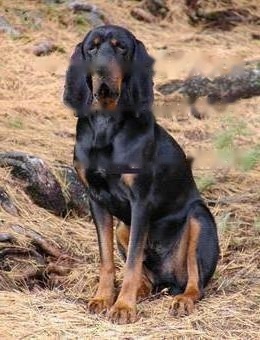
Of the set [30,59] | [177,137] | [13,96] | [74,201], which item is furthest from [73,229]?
[30,59]

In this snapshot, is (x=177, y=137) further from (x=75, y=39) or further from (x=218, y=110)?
(x=75, y=39)

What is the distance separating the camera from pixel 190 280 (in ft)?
14.0

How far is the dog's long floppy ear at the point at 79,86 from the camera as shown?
415cm

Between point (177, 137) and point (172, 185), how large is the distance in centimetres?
340

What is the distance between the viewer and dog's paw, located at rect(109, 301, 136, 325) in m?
3.93

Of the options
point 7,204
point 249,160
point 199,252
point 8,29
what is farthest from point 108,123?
point 8,29

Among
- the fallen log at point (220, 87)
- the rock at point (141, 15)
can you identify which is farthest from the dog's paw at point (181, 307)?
the rock at point (141, 15)

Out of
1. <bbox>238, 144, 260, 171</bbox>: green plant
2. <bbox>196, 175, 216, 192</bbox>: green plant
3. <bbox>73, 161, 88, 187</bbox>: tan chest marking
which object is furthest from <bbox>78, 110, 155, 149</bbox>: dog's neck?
<bbox>238, 144, 260, 171</bbox>: green plant

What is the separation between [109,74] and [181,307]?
1270 millimetres

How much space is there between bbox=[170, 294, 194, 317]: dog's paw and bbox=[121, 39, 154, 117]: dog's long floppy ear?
1013 millimetres

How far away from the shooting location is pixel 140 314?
407cm

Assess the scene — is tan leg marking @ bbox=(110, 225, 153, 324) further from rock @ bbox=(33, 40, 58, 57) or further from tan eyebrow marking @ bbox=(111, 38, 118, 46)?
rock @ bbox=(33, 40, 58, 57)

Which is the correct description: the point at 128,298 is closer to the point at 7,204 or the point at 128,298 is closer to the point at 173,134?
the point at 7,204

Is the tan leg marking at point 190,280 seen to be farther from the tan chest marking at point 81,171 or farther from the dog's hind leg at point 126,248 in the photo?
the tan chest marking at point 81,171
